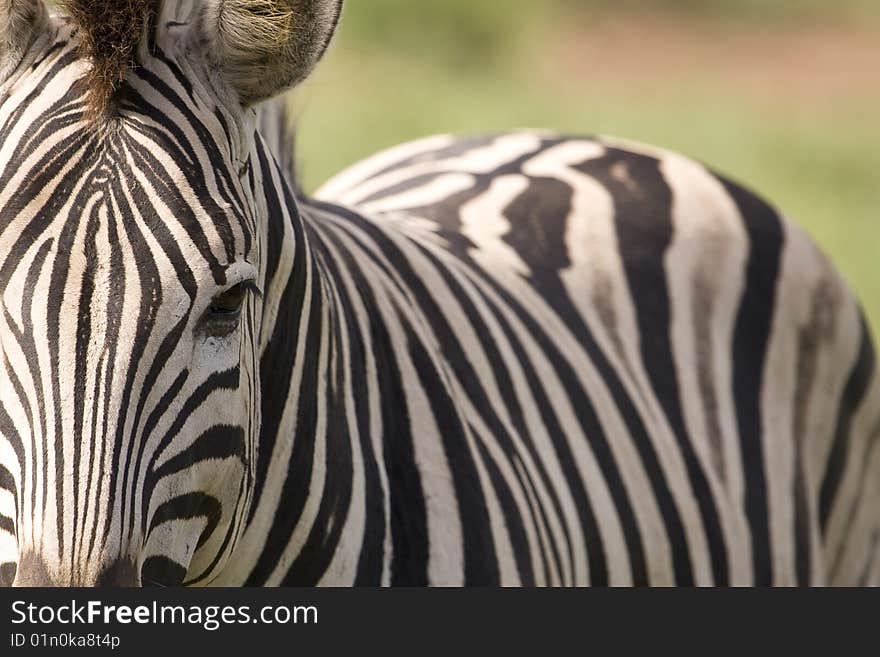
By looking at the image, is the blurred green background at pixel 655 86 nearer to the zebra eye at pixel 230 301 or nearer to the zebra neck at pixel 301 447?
the zebra neck at pixel 301 447

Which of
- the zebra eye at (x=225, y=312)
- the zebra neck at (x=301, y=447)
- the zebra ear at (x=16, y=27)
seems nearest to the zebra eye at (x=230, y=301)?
the zebra eye at (x=225, y=312)

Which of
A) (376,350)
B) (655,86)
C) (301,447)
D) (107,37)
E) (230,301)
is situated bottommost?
(301,447)

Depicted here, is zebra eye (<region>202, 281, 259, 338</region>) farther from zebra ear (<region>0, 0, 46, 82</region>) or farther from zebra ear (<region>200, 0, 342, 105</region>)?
zebra ear (<region>0, 0, 46, 82</region>)

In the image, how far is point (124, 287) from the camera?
1.94 metres

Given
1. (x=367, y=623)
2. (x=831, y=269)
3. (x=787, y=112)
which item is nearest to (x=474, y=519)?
(x=367, y=623)

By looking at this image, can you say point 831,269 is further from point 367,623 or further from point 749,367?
point 367,623

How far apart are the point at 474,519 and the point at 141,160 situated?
3.54ft

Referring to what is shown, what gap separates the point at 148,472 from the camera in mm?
1966

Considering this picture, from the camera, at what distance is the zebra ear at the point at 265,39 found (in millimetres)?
2199

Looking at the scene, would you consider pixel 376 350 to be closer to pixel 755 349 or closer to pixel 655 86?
pixel 755 349

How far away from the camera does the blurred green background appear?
11516 millimetres

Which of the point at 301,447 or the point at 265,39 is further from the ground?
the point at 265,39

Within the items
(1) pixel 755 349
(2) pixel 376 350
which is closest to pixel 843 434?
(1) pixel 755 349

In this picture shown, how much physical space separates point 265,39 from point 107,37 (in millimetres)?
279
